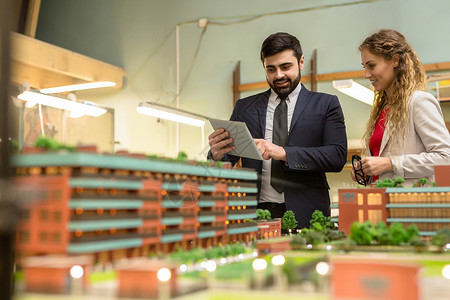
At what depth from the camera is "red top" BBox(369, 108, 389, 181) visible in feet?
9.03

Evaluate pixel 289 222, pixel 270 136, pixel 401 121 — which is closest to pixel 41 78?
pixel 270 136

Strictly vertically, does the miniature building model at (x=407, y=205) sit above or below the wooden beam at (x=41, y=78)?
below

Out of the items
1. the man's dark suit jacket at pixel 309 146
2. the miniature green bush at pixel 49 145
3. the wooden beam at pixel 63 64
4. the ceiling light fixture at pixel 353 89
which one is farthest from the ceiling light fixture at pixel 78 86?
the miniature green bush at pixel 49 145

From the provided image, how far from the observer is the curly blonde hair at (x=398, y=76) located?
2625 millimetres

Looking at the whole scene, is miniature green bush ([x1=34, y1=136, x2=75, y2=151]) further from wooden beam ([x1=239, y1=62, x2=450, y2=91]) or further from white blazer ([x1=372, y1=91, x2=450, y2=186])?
wooden beam ([x1=239, y1=62, x2=450, y2=91])

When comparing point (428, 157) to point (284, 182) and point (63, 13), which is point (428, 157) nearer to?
point (284, 182)

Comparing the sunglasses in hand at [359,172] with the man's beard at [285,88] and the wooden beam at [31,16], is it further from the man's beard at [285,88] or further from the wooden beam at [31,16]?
the wooden beam at [31,16]

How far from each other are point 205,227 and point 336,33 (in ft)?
18.2

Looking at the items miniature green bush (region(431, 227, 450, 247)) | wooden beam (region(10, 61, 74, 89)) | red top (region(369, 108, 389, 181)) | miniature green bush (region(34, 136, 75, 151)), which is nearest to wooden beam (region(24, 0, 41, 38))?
wooden beam (region(10, 61, 74, 89))

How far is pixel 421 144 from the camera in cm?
265

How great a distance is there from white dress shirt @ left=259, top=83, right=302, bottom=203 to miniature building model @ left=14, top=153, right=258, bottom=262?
3.73ft

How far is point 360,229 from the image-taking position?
1812 millimetres

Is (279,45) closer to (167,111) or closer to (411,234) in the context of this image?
(167,111)

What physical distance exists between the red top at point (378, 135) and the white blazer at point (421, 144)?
71mm
